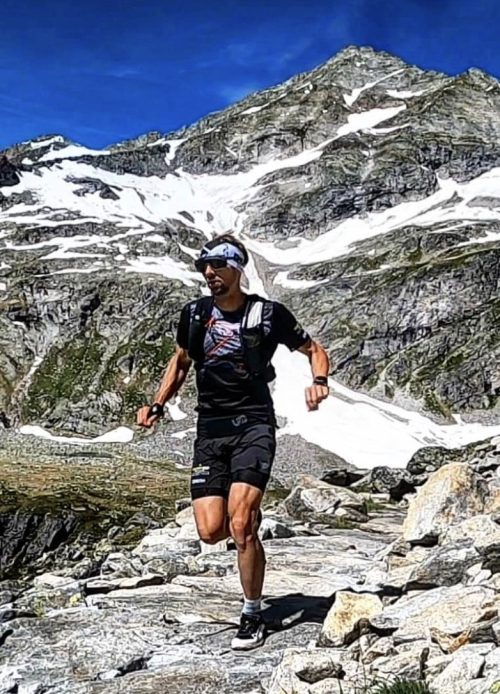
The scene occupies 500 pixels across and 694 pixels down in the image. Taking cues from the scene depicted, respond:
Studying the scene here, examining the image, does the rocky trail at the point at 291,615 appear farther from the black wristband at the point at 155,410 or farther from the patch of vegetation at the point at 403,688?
the black wristband at the point at 155,410

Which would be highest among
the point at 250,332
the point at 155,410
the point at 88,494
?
the point at 250,332

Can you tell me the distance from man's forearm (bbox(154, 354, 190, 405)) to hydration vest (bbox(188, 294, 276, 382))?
1.30ft

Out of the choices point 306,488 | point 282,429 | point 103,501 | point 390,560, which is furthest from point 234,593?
point 282,429

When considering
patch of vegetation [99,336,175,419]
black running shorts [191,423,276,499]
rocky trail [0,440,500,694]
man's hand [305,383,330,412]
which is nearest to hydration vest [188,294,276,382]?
man's hand [305,383,330,412]

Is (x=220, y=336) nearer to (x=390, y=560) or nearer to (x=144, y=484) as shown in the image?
(x=390, y=560)

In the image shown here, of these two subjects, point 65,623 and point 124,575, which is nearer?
point 65,623

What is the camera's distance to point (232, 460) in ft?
31.9

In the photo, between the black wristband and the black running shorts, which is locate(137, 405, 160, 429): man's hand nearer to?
the black wristband

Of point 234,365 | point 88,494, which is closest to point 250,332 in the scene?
point 234,365

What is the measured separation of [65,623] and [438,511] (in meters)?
7.16

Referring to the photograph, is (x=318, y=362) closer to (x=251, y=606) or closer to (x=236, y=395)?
(x=236, y=395)

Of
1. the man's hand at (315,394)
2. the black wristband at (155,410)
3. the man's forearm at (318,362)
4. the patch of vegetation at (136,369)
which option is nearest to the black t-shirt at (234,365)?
the man's forearm at (318,362)

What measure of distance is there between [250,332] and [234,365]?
1.43 feet

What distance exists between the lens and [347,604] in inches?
364
